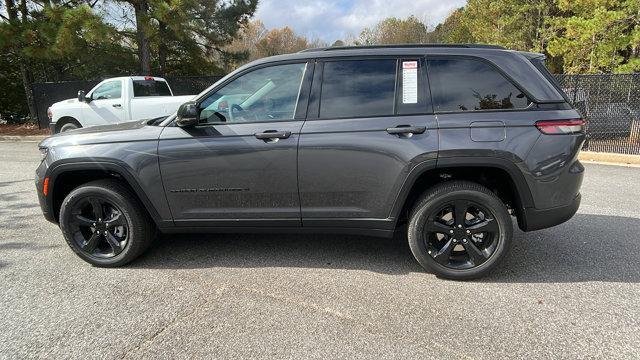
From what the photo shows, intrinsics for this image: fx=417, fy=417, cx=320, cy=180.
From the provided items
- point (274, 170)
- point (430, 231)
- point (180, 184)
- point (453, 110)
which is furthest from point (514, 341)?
point (180, 184)

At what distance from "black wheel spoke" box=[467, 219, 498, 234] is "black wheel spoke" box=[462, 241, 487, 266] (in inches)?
4.4

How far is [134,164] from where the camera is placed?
359cm

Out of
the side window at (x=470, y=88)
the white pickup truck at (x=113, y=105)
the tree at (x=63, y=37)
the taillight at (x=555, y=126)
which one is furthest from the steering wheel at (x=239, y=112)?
the tree at (x=63, y=37)

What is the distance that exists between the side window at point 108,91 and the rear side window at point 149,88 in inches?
16.0

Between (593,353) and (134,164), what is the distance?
363cm

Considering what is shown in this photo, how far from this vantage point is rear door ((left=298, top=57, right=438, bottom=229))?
334 cm

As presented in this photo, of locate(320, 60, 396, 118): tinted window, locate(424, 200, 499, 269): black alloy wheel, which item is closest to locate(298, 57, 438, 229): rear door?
locate(320, 60, 396, 118): tinted window

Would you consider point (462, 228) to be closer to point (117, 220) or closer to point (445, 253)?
point (445, 253)

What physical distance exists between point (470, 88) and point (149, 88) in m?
10.1

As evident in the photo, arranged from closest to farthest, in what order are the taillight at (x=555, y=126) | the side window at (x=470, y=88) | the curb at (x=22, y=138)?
the taillight at (x=555, y=126) → the side window at (x=470, y=88) → the curb at (x=22, y=138)

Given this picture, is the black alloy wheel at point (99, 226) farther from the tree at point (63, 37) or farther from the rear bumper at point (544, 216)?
the tree at point (63, 37)

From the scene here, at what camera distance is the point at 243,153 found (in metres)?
3.47

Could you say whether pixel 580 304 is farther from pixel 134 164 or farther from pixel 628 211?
pixel 134 164

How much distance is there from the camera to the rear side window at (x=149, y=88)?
10999 millimetres
